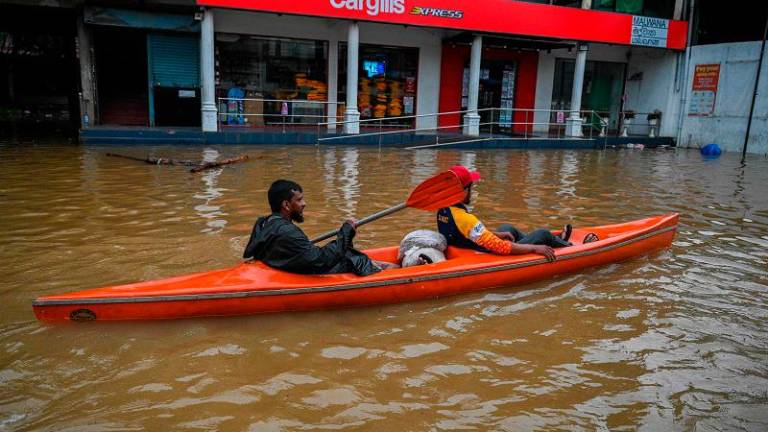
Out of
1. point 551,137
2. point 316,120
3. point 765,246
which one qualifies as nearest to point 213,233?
point 765,246

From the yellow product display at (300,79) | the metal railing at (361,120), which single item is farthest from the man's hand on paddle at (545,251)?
the yellow product display at (300,79)

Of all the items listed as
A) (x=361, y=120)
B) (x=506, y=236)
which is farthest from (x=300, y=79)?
(x=506, y=236)

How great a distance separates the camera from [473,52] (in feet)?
60.3

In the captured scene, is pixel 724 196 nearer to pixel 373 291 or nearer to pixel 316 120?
pixel 373 291

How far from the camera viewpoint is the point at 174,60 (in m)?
16.6

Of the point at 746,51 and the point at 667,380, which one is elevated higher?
the point at 746,51

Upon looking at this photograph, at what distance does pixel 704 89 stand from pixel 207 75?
16.8m

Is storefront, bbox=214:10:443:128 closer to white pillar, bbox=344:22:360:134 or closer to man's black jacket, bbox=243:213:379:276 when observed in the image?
white pillar, bbox=344:22:360:134

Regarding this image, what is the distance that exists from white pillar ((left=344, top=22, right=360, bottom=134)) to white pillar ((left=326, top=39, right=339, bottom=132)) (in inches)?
46.3

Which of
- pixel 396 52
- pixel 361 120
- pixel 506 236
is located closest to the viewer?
pixel 506 236

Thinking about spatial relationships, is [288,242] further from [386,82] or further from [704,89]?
[704,89]

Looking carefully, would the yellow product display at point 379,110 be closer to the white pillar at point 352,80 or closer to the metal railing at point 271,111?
the metal railing at point 271,111

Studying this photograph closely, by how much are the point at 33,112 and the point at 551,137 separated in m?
Answer: 22.2

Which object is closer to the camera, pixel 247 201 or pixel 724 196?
pixel 247 201
